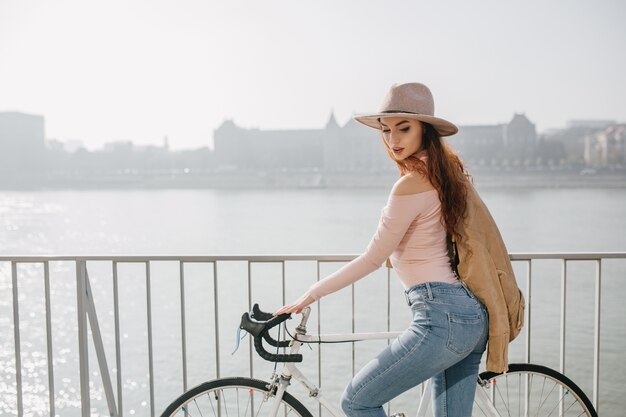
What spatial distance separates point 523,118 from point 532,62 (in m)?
7.93

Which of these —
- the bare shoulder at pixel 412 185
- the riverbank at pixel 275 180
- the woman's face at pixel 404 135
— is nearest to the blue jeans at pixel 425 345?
the bare shoulder at pixel 412 185

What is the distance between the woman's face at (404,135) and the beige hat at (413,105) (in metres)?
0.03

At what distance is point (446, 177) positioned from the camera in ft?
5.14

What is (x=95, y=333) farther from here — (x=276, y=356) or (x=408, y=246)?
(x=408, y=246)

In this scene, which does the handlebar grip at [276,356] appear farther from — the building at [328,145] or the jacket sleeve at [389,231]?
the building at [328,145]

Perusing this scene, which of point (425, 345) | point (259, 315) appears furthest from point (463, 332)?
point (259, 315)

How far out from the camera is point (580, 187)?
55125mm

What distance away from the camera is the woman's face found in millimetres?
1643

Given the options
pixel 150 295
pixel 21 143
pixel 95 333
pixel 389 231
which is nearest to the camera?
pixel 389 231

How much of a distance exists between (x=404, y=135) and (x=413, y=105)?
82 mm

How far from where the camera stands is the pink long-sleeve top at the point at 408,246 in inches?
60.8

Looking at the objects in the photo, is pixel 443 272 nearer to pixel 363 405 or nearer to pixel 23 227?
pixel 363 405

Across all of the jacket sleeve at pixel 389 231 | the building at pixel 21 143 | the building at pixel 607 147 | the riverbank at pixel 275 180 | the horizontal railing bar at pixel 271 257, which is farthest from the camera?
the building at pixel 607 147

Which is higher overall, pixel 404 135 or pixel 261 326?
pixel 404 135
